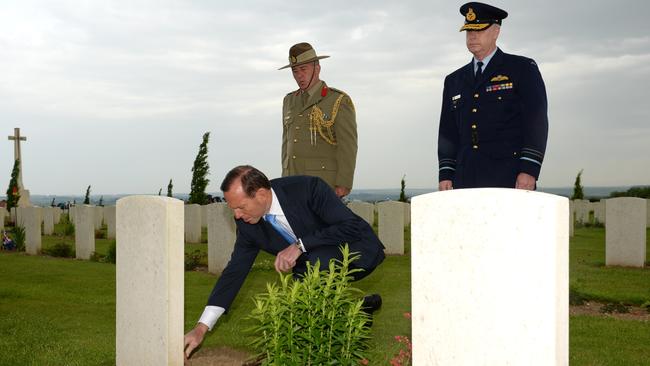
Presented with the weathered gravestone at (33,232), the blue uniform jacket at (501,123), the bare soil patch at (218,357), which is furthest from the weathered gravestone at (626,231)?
the weathered gravestone at (33,232)

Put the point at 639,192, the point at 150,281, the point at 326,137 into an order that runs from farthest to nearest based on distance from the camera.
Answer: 1. the point at 639,192
2. the point at 326,137
3. the point at 150,281

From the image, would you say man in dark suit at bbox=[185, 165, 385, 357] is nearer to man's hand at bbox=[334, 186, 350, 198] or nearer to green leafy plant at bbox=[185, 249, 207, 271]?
man's hand at bbox=[334, 186, 350, 198]

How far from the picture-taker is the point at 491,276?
2.92m

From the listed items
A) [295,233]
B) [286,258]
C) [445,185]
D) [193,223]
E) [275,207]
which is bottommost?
[193,223]

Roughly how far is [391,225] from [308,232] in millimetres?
7932

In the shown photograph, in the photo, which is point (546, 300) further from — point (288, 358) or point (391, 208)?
point (391, 208)

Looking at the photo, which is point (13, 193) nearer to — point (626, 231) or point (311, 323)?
point (626, 231)

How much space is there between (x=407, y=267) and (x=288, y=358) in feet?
24.5

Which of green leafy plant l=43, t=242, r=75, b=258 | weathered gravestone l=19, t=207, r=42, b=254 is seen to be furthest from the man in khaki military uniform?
weathered gravestone l=19, t=207, r=42, b=254

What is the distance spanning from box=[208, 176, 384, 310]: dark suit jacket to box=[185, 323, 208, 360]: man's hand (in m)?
0.19

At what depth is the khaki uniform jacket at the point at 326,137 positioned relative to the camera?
5949 millimetres

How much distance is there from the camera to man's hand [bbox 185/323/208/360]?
465cm

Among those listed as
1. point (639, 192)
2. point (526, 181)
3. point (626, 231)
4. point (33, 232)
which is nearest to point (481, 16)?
point (526, 181)

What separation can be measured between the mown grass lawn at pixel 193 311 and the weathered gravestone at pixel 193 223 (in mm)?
3266
